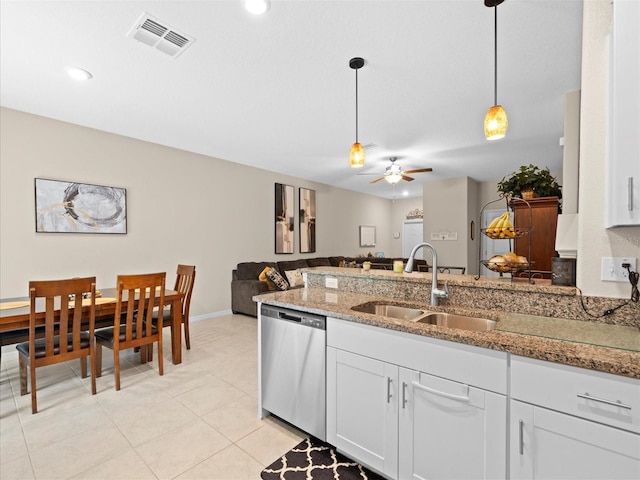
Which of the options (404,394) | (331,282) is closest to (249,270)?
(331,282)

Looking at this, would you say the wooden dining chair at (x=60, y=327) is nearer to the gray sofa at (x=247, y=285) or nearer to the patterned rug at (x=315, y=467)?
the patterned rug at (x=315, y=467)

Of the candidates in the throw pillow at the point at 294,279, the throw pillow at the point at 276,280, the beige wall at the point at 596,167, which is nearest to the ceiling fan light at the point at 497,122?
the beige wall at the point at 596,167

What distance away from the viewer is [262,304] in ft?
7.08

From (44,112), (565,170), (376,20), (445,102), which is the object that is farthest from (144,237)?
(565,170)

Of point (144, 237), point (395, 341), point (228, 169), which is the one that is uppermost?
point (228, 169)

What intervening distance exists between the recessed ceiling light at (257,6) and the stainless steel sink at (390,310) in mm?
1936

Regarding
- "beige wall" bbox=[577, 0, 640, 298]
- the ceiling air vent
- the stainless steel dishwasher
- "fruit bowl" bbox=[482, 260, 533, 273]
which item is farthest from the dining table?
"beige wall" bbox=[577, 0, 640, 298]

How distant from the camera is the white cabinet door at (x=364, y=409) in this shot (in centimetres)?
154

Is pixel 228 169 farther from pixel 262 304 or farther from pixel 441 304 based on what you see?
pixel 441 304

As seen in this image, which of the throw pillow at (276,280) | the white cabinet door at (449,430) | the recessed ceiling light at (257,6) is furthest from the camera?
the throw pillow at (276,280)

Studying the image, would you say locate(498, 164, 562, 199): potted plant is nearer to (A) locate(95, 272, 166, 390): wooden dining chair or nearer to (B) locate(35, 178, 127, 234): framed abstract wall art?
(A) locate(95, 272, 166, 390): wooden dining chair

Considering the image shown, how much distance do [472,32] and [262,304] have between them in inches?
94.3

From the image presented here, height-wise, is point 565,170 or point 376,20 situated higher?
point 376,20

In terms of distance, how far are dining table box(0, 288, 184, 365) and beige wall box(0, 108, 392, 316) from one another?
719mm
